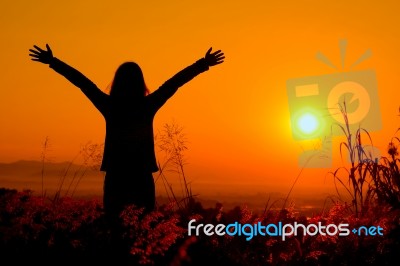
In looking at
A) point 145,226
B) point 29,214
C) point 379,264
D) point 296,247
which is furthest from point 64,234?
point 379,264

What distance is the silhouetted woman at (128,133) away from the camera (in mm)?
6145

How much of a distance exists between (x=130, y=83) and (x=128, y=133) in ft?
1.80

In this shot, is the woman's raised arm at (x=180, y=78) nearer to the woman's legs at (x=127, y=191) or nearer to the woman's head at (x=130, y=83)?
the woman's head at (x=130, y=83)

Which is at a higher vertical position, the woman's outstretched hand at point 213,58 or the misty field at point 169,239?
the woman's outstretched hand at point 213,58

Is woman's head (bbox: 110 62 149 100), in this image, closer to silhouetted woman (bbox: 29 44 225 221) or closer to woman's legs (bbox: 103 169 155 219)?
silhouetted woman (bbox: 29 44 225 221)

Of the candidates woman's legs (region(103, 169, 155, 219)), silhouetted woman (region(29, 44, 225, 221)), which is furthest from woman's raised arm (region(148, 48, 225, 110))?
woman's legs (region(103, 169, 155, 219))

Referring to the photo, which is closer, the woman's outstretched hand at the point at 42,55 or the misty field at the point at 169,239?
the misty field at the point at 169,239

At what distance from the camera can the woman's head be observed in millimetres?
6195

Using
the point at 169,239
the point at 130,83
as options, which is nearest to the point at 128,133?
the point at 130,83

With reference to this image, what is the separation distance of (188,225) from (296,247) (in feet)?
3.25

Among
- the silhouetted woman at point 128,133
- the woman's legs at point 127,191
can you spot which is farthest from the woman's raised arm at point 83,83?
the woman's legs at point 127,191

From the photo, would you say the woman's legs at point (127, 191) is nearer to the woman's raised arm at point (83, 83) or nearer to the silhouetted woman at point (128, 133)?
the silhouetted woman at point (128, 133)

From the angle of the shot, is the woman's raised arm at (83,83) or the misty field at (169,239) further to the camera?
the woman's raised arm at (83,83)

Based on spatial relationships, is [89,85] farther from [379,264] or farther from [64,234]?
[379,264]
